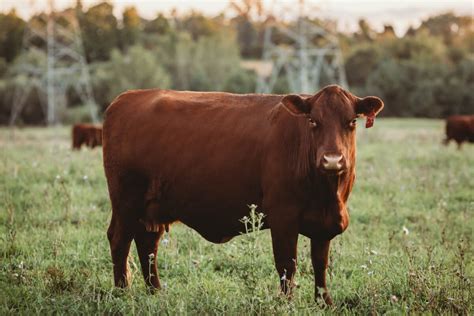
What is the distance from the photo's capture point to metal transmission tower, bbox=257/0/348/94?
118ft

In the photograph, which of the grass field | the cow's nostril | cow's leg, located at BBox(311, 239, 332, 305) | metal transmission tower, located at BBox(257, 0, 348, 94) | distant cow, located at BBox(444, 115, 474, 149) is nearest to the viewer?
the cow's nostril

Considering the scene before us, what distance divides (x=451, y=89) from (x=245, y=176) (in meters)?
52.0

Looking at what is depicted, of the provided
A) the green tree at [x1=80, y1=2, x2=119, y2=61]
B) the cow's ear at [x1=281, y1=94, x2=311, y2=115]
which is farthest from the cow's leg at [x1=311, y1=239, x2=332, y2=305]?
the green tree at [x1=80, y1=2, x2=119, y2=61]

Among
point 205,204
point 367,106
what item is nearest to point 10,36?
point 205,204

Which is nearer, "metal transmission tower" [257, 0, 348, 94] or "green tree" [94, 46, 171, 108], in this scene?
"metal transmission tower" [257, 0, 348, 94]

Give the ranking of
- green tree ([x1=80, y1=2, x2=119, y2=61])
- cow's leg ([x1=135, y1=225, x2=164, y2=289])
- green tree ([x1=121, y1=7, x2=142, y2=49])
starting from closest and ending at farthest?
cow's leg ([x1=135, y1=225, x2=164, y2=289]), green tree ([x1=80, y1=2, x2=119, y2=61]), green tree ([x1=121, y1=7, x2=142, y2=49])

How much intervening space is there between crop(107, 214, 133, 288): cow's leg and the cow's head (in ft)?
6.36

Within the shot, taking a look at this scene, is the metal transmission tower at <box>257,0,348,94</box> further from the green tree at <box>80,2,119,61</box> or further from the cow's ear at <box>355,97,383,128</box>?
the cow's ear at <box>355,97,383,128</box>

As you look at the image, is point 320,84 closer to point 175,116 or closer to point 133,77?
point 133,77

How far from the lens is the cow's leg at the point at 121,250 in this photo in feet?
18.5

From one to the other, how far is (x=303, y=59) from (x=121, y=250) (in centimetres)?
3043

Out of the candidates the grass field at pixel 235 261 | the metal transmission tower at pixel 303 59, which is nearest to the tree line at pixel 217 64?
the metal transmission tower at pixel 303 59

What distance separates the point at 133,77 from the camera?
54.0m

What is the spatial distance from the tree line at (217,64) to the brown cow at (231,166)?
3639cm
